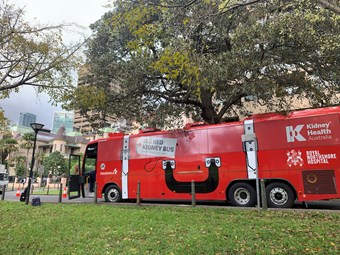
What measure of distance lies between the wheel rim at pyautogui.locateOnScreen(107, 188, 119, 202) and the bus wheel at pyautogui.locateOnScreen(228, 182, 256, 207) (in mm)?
5696

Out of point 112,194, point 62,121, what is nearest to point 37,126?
point 112,194

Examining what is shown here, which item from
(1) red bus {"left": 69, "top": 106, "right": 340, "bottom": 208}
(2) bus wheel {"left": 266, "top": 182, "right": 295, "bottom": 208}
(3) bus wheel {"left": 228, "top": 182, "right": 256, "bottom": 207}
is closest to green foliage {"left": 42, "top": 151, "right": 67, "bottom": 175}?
(1) red bus {"left": 69, "top": 106, "right": 340, "bottom": 208}

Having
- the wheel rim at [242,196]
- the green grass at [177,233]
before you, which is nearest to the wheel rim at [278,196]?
the wheel rim at [242,196]

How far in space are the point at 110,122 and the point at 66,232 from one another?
12.0m

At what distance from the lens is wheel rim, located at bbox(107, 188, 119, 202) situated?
13805 mm

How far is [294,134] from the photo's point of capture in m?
10.1

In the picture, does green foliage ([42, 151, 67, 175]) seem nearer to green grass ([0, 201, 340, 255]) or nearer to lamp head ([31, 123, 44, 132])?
lamp head ([31, 123, 44, 132])

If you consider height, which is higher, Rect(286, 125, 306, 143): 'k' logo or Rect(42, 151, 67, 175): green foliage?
Rect(42, 151, 67, 175): green foliage

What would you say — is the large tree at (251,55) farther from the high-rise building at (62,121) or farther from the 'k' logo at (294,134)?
the high-rise building at (62,121)

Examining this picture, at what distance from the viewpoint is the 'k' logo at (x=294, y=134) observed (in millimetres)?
9962

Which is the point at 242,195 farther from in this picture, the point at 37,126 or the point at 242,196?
the point at 37,126

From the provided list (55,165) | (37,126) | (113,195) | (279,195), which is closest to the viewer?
(279,195)

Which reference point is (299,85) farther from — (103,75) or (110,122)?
(110,122)

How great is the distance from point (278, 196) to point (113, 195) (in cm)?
770
